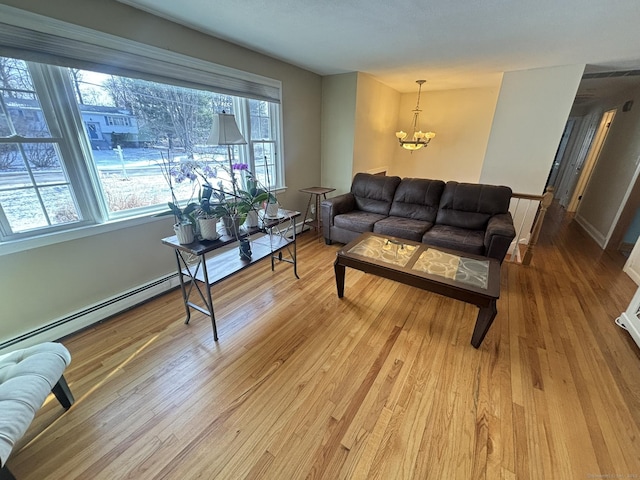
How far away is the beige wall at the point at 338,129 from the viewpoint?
3.78m

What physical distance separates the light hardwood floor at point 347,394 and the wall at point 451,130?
373cm

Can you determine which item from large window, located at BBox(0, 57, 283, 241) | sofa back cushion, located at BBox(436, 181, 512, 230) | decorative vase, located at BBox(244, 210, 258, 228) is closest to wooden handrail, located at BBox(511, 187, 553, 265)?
sofa back cushion, located at BBox(436, 181, 512, 230)

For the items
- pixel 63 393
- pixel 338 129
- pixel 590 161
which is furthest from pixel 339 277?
pixel 590 161

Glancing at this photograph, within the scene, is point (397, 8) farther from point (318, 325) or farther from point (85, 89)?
point (318, 325)

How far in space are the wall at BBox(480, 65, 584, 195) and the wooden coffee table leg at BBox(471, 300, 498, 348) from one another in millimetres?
2884

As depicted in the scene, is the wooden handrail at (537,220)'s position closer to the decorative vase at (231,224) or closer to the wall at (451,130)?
the wall at (451,130)

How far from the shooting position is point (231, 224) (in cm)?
187

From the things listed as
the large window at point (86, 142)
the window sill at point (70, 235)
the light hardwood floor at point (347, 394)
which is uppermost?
the large window at point (86, 142)

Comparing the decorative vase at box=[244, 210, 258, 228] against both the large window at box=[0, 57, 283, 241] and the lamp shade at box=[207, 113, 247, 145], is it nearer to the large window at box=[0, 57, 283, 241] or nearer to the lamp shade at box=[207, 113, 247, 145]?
the lamp shade at box=[207, 113, 247, 145]

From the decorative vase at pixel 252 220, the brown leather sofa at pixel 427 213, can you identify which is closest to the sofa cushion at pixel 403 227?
the brown leather sofa at pixel 427 213

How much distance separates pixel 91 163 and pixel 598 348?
3957mm

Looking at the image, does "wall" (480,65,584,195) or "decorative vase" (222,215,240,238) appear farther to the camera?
"wall" (480,65,584,195)

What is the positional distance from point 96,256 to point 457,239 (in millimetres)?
3302

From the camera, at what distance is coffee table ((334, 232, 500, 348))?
5.49 ft
